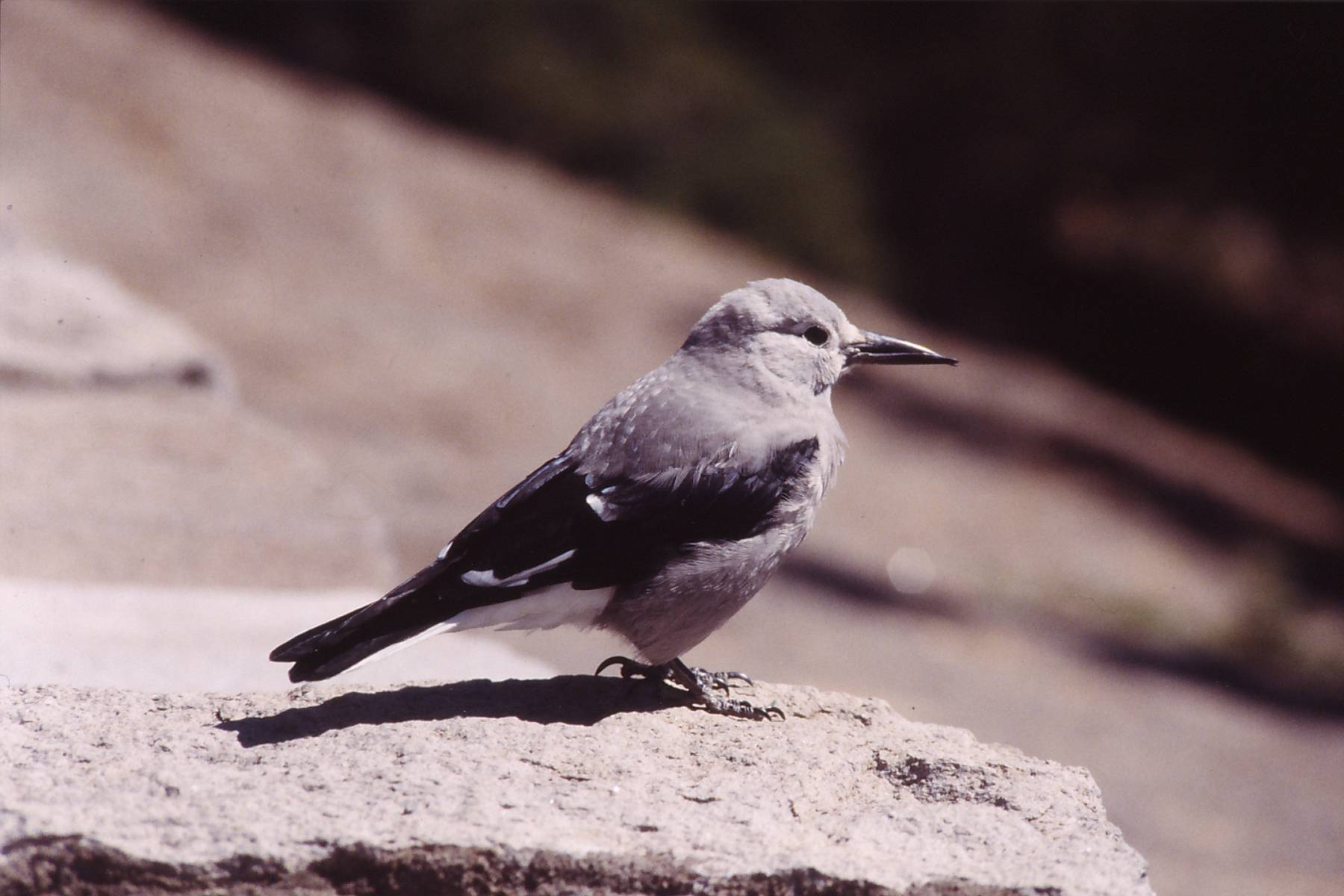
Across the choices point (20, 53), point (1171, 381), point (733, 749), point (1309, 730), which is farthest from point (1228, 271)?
point (733, 749)

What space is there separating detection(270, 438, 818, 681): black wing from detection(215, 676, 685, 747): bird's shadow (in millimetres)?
262

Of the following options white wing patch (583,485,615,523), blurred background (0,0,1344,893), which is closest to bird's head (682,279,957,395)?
white wing patch (583,485,615,523)

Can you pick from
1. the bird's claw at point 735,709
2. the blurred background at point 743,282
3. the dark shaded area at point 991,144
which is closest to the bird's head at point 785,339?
the bird's claw at point 735,709

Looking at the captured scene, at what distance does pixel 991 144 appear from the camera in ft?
51.8

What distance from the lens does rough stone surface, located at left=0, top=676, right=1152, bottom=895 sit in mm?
2584

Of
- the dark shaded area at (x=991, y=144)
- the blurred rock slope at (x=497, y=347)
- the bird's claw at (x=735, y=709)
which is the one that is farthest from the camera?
the dark shaded area at (x=991, y=144)

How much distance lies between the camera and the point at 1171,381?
1477cm

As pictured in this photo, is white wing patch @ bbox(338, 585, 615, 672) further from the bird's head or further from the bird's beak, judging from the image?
the bird's beak

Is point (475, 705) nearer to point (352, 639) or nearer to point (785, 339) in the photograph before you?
point (352, 639)

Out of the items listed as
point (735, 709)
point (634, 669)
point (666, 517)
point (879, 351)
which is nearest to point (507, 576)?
point (666, 517)

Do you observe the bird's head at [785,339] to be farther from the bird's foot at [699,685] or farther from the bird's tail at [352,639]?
the bird's tail at [352,639]

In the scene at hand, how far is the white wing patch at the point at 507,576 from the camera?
10.1 ft

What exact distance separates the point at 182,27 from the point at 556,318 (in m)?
5.50

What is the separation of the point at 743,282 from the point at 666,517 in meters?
10.1
